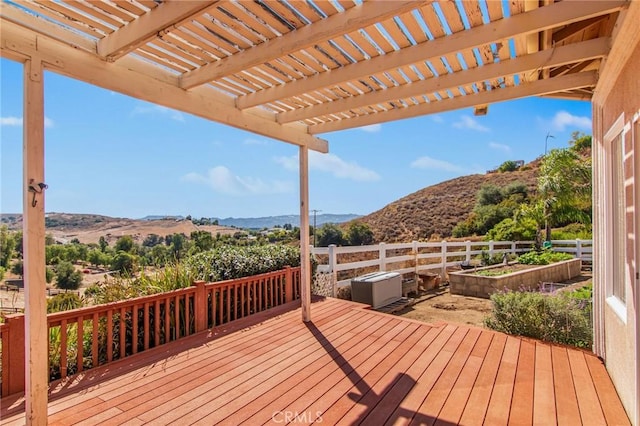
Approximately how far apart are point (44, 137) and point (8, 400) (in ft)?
6.35

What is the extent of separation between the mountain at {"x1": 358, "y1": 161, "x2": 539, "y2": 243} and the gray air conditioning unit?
1583 cm

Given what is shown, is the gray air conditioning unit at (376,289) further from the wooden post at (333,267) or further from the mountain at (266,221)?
the mountain at (266,221)

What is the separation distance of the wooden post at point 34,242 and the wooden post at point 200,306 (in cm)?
197

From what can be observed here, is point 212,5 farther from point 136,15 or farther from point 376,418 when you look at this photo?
point 376,418

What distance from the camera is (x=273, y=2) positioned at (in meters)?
1.99

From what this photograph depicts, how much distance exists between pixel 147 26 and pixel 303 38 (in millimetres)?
917

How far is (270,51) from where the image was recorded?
232cm

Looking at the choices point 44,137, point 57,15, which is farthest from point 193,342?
point 57,15

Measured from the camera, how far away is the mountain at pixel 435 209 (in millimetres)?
23688

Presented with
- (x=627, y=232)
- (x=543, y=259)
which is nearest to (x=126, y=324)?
(x=627, y=232)

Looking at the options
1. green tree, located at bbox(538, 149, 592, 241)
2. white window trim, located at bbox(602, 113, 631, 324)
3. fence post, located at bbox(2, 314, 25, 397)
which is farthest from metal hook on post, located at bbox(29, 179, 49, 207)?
green tree, located at bbox(538, 149, 592, 241)

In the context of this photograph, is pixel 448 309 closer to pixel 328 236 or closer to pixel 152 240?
pixel 152 240

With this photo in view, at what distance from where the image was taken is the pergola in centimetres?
196

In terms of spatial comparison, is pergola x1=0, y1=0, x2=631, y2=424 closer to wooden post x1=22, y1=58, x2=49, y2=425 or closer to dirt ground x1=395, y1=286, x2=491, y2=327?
wooden post x1=22, y1=58, x2=49, y2=425
